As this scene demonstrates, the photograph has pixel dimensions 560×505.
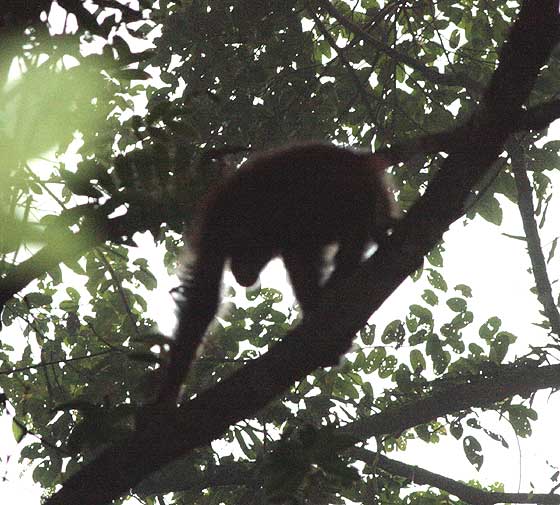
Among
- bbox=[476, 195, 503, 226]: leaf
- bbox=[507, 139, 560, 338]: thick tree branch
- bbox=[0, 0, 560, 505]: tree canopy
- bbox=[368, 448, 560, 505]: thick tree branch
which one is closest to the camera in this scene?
bbox=[0, 0, 560, 505]: tree canopy

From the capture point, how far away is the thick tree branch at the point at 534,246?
450 cm

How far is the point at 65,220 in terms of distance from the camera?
2.53m

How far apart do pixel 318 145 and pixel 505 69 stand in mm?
1111

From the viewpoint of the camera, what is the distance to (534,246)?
15.1 feet

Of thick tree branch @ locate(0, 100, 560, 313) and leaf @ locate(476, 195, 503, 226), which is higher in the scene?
leaf @ locate(476, 195, 503, 226)

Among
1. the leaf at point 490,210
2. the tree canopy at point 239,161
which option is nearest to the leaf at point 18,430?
the tree canopy at point 239,161

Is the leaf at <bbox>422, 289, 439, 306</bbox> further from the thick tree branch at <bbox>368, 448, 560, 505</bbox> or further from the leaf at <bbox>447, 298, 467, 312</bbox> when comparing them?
the thick tree branch at <bbox>368, 448, 560, 505</bbox>

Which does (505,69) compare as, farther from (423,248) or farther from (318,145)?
(318,145)

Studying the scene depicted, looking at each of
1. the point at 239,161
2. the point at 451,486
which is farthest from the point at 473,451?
the point at 239,161

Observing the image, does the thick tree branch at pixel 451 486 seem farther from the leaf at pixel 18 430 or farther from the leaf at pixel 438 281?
the leaf at pixel 18 430

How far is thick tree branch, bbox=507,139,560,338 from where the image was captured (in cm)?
450

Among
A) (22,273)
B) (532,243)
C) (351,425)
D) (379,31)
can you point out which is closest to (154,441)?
(22,273)

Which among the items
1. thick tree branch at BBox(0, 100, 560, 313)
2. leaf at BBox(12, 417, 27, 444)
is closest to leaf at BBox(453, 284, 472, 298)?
thick tree branch at BBox(0, 100, 560, 313)

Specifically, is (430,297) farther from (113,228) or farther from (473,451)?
(113,228)
